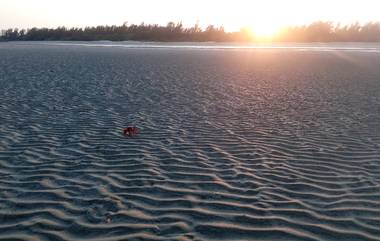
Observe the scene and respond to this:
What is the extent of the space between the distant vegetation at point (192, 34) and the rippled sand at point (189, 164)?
41.9 meters

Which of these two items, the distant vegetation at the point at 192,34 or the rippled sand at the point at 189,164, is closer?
the rippled sand at the point at 189,164

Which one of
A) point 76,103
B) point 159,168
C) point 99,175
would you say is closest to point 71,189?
point 99,175

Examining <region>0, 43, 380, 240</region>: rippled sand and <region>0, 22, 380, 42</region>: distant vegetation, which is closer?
<region>0, 43, 380, 240</region>: rippled sand

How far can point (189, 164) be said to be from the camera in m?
8.34

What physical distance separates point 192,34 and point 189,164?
181ft

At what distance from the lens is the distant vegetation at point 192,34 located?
2227 inches

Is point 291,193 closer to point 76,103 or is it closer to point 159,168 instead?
point 159,168

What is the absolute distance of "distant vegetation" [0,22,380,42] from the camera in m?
56.6

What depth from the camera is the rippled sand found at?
589cm

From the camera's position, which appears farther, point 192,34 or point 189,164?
point 192,34

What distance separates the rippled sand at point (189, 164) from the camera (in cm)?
589

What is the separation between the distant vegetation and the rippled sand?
1651 inches

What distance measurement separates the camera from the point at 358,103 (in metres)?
14.9

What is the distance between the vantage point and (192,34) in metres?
62.1
